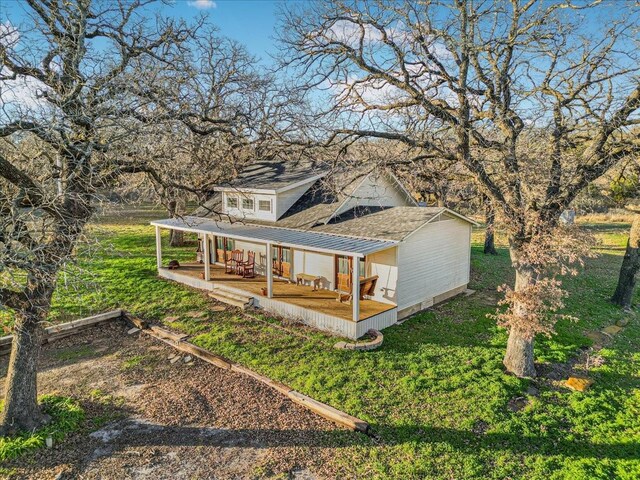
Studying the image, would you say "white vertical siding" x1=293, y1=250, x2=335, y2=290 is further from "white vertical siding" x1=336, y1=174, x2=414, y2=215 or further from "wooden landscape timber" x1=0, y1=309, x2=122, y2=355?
"wooden landscape timber" x1=0, y1=309, x2=122, y2=355

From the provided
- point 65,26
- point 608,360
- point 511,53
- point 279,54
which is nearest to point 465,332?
point 608,360

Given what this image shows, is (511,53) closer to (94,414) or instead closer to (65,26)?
(65,26)

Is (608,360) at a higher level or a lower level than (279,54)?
lower

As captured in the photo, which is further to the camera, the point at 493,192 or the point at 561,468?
the point at 493,192

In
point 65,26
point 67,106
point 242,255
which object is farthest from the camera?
point 242,255

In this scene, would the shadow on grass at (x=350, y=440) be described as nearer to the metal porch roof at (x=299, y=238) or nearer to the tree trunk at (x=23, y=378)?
the tree trunk at (x=23, y=378)

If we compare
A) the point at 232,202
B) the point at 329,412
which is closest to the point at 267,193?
the point at 232,202

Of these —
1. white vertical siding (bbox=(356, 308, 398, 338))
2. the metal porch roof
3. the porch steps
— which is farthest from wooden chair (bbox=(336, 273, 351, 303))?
the porch steps
